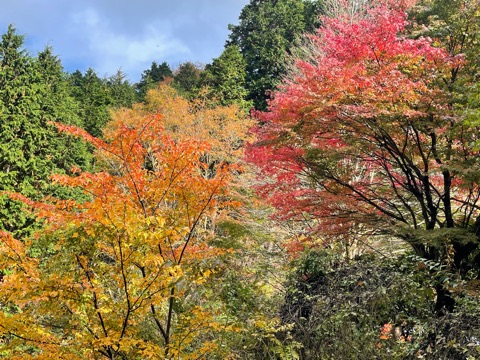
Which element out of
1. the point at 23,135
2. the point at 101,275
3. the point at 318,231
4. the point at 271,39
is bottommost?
the point at 101,275

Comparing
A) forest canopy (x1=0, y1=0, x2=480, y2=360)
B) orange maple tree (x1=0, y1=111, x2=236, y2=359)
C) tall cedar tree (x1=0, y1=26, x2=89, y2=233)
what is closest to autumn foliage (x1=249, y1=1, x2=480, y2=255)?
forest canopy (x1=0, y1=0, x2=480, y2=360)

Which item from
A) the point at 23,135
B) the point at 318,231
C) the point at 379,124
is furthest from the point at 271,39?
the point at 379,124

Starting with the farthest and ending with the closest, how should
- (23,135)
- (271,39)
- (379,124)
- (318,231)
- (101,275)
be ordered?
(271,39) < (23,135) < (318,231) < (379,124) < (101,275)

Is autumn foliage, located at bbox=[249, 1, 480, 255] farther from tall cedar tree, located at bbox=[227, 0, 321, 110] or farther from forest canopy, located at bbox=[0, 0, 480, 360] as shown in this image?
tall cedar tree, located at bbox=[227, 0, 321, 110]

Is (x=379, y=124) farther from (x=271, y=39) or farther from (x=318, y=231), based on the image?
(x=271, y=39)

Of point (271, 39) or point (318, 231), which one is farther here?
point (271, 39)

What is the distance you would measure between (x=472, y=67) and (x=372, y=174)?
4.95 meters

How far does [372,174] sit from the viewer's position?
1013cm

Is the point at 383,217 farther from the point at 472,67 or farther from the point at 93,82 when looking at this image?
the point at 93,82

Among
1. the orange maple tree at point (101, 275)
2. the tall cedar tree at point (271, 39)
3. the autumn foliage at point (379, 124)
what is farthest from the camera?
the tall cedar tree at point (271, 39)

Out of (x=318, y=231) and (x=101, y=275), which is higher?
(x=318, y=231)

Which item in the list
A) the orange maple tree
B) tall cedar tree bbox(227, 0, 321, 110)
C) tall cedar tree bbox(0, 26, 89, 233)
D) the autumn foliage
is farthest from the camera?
tall cedar tree bbox(227, 0, 321, 110)

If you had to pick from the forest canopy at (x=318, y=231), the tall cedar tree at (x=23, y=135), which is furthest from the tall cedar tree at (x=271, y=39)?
the forest canopy at (x=318, y=231)

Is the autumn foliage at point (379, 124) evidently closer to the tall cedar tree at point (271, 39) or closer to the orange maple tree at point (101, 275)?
the orange maple tree at point (101, 275)
